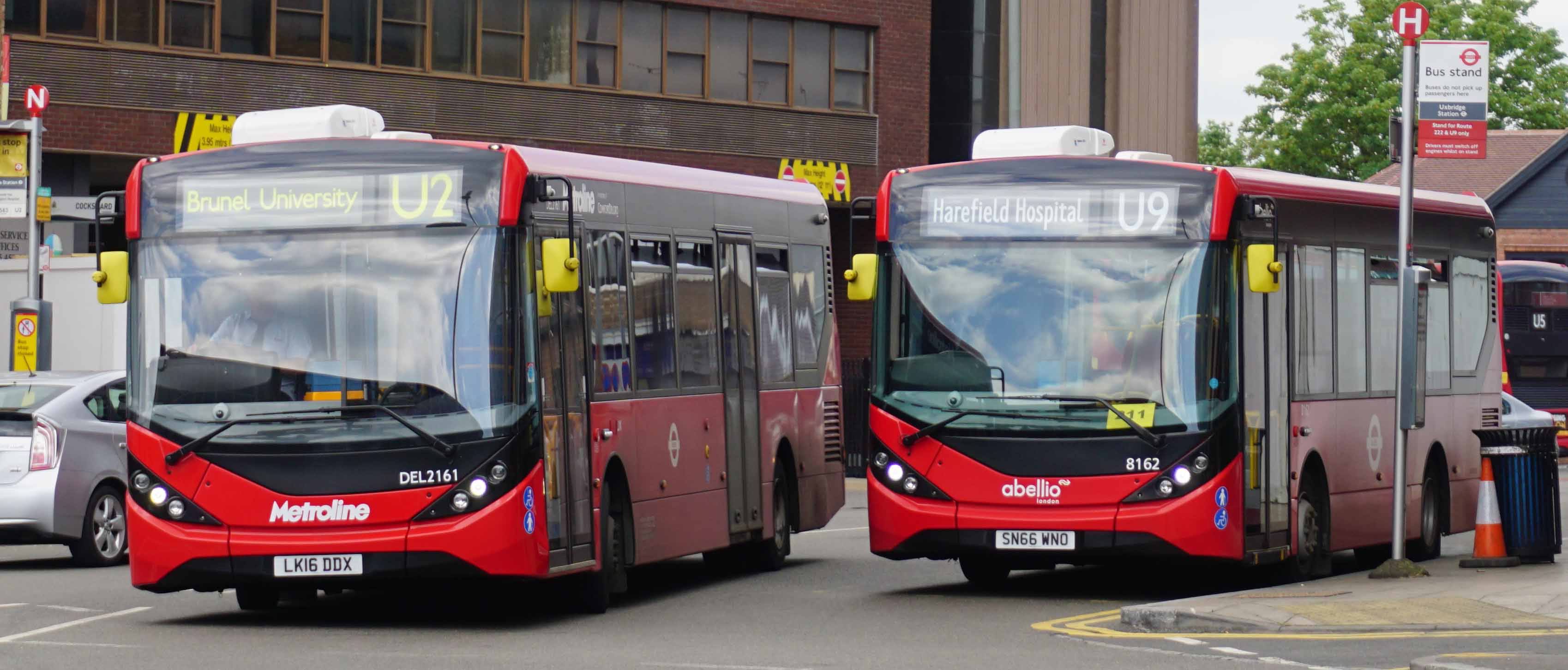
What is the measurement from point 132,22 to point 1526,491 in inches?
939

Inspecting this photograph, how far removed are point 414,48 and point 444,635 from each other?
1002 inches

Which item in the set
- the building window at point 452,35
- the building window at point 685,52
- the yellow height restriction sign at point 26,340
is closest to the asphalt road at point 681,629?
the yellow height restriction sign at point 26,340

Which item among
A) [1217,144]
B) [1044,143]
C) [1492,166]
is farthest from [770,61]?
[1217,144]

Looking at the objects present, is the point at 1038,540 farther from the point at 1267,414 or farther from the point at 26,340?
the point at 26,340

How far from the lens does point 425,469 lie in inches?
483

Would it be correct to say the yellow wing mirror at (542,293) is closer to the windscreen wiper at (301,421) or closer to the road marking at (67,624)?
the windscreen wiper at (301,421)

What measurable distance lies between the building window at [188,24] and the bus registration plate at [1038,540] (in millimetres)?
23478

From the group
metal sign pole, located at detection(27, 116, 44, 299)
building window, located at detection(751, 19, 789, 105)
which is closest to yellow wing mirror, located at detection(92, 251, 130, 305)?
metal sign pole, located at detection(27, 116, 44, 299)

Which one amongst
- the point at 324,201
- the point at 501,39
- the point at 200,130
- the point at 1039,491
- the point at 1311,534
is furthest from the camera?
the point at 501,39

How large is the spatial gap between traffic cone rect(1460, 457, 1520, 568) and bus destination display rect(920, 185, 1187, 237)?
151 inches

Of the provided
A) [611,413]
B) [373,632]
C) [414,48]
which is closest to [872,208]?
[611,413]

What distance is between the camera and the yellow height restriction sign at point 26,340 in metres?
25.7

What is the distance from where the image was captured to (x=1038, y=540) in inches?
546

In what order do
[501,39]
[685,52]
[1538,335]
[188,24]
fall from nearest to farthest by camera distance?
1. [188,24]
2. [501,39]
3. [685,52]
4. [1538,335]
